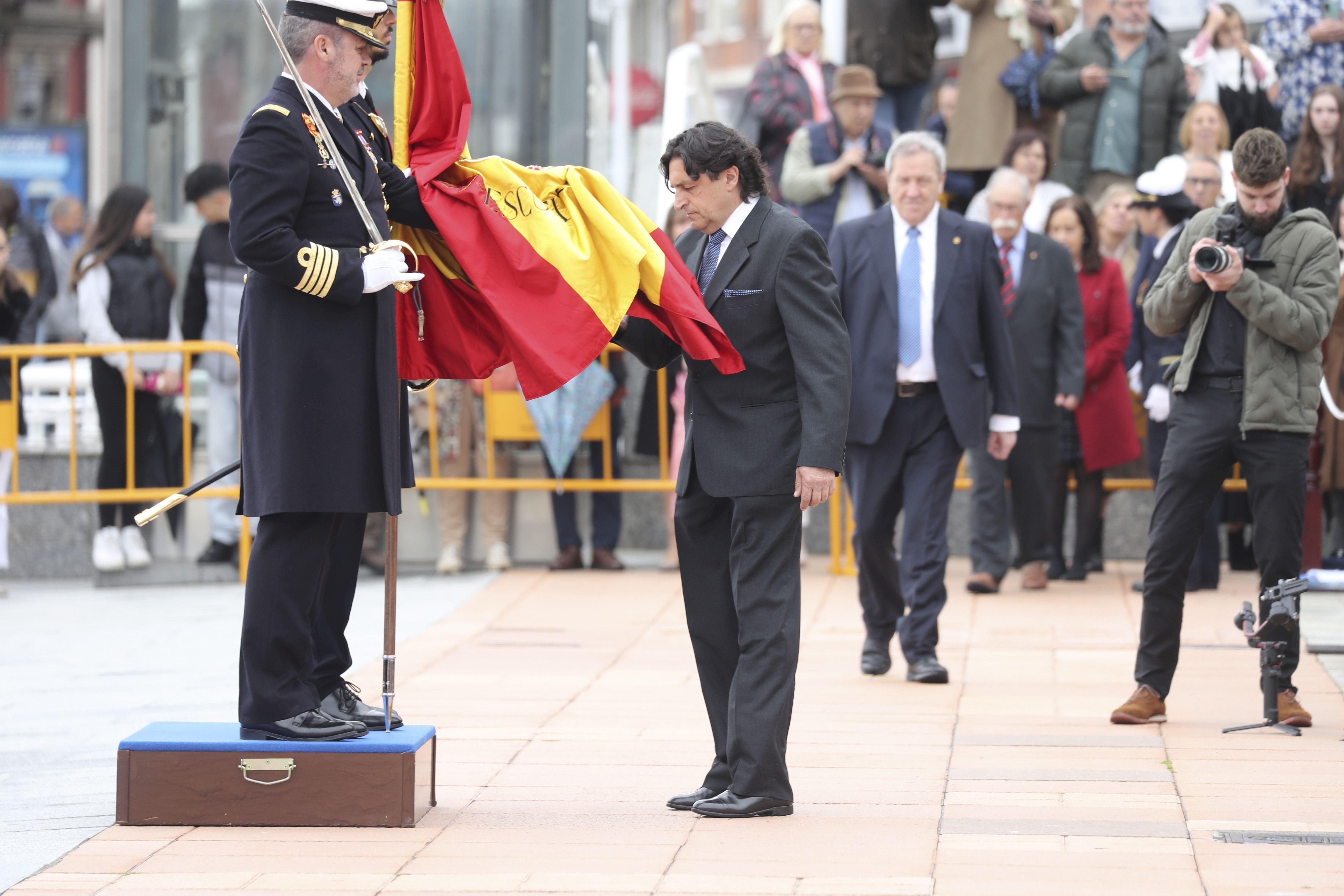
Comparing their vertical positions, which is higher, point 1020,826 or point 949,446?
point 949,446

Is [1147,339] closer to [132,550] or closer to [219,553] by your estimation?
[219,553]

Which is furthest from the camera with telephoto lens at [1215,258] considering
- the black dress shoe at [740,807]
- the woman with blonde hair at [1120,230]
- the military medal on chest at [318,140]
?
the woman with blonde hair at [1120,230]

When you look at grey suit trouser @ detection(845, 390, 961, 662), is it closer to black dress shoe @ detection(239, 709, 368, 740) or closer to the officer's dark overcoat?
the officer's dark overcoat

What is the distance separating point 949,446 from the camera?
7.61 meters

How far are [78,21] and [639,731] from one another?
24764mm

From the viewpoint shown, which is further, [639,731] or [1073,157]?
[1073,157]

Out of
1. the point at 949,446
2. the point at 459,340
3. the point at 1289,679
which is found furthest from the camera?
the point at 949,446

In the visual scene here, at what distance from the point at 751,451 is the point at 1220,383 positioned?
2221 millimetres

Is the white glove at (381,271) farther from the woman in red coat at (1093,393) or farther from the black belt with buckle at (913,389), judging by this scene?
the woman in red coat at (1093,393)

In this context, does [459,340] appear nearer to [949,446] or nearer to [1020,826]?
[1020,826]

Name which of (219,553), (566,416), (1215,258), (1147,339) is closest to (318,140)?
(1215,258)

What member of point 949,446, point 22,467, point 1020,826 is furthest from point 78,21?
point 1020,826

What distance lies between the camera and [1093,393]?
10469 mm

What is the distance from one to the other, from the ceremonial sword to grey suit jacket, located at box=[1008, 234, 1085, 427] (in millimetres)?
5306
